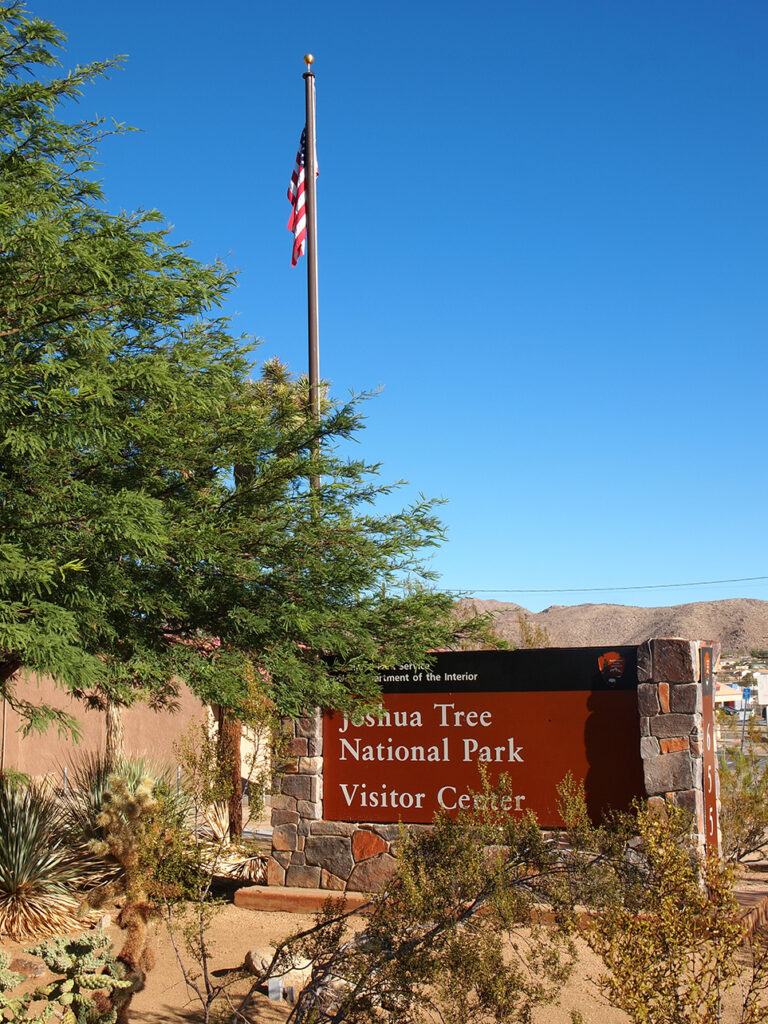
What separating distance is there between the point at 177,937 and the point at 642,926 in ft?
21.1

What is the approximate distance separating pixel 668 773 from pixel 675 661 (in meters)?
1.03

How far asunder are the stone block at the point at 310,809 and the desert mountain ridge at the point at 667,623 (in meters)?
71.7

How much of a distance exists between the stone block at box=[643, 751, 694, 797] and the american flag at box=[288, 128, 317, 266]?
9313mm

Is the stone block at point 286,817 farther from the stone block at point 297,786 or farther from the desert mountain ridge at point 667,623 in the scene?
the desert mountain ridge at point 667,623

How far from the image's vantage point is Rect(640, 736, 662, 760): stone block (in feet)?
29.9

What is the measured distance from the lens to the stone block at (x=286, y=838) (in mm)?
10461

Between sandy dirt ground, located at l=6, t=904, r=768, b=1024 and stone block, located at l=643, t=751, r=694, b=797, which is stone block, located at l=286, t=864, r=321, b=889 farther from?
stone block, located at l=643, t=751, r=694, b=797


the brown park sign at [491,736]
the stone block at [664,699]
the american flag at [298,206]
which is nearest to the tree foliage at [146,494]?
the brown park sign at [491,736]

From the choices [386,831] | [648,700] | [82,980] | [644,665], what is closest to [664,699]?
[648,700]

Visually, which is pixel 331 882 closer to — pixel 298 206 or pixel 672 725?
pixel 672 725

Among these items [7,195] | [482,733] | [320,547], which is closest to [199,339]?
[320,547]

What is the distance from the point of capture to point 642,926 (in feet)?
14.0

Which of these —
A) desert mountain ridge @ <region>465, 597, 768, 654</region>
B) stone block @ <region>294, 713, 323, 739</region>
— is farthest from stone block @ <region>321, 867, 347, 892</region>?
desert mountain ridge @ <region>465, 597, 768, 654</region>

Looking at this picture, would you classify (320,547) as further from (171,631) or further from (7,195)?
(7,195)
